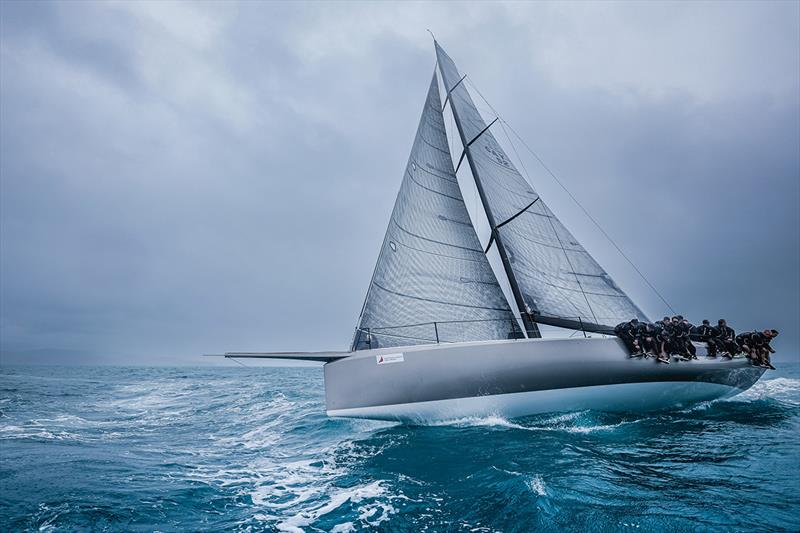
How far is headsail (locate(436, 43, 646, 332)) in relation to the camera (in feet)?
32.2

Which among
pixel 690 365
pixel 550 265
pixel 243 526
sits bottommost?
pixel 243 526

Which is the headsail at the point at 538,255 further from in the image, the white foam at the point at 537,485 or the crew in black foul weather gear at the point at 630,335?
the white foam at the point at 537,485

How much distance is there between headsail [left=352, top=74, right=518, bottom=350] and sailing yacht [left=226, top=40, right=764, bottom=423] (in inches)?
1.2

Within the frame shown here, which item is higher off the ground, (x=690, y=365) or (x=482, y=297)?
(x=482, y=297)

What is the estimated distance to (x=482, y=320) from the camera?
907 cm

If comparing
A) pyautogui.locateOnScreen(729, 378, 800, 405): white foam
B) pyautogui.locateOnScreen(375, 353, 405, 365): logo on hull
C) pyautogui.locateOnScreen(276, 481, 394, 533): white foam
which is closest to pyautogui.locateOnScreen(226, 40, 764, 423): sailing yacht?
pyautogui.locateOnScreen(375, 353, 405, 365): logo on hull

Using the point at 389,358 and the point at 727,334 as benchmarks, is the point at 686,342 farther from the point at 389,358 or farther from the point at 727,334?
the point at 389,358

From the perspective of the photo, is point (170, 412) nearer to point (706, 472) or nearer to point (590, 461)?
point (590, 461)

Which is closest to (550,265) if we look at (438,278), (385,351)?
(438,278)

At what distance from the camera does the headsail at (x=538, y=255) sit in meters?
9.83

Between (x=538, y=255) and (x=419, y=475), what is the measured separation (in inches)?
279

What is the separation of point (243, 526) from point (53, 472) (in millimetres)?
3735

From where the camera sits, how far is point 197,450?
739 centimetres

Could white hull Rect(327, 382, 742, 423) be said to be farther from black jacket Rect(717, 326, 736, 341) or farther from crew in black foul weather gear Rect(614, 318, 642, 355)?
black jacket Rect(717, 326, 736, 341)
